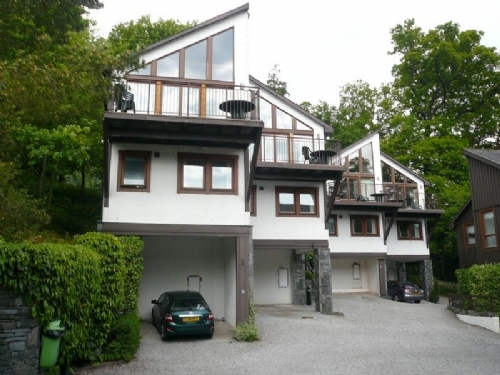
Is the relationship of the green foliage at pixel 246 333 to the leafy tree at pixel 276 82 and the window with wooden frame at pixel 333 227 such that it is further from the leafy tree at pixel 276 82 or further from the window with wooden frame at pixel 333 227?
the leafy tree at pixel 276 82

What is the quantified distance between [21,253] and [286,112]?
1471 centimetres

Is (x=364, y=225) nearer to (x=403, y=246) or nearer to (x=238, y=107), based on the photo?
(x=403, y=246)

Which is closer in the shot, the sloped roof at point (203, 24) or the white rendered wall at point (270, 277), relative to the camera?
the sloped roof at point (203, 24)

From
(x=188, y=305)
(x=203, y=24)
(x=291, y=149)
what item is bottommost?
(x=188, y=305)

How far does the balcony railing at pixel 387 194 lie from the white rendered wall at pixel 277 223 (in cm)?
533

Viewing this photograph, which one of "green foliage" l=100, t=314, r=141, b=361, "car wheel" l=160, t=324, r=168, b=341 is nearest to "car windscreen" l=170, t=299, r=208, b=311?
"car wheel" l=160, t=324, r=168, b=341

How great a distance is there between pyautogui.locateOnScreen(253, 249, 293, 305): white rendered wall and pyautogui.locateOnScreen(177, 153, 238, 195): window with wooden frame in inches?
304

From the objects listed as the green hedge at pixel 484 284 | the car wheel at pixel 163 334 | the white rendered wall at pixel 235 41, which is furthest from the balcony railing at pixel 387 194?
the car wheel at pixel 163 334

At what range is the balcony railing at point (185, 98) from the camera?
15953 millimetres

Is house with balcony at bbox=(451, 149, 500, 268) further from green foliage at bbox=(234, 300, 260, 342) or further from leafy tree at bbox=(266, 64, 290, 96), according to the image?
leafy tree at bbox=(266, 64, 290, 96)

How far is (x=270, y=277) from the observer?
23.3 metres

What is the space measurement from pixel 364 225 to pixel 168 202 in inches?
612

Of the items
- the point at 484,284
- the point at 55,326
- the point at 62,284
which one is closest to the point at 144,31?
the point at 484,284

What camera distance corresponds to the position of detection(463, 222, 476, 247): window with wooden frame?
2398cm
